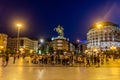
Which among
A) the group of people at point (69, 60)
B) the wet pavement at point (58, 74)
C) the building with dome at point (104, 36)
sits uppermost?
the building with dome at point (104, 36)

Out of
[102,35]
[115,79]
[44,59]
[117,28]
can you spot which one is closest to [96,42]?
[102,35]

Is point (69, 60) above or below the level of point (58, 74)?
above

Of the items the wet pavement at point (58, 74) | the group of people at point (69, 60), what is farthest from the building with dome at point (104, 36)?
the wet pavement at point (58, 74)

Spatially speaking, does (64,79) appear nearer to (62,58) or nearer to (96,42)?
(62,58)

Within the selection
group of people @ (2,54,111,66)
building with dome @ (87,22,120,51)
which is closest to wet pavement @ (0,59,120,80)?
group of people @ (2,54,111,66)

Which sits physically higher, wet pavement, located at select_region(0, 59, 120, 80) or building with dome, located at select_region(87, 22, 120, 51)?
building with dome, located at select_region(87, 22, 120, 51)

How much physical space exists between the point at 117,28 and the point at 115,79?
17259cm

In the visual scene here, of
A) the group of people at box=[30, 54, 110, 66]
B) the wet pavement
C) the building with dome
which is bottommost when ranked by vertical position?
the wet pavement

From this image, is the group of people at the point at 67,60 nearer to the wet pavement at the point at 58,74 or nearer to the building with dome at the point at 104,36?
the wet pavement at the point at 58,74

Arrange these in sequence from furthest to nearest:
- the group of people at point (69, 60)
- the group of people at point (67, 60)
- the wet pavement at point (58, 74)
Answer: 1. the group of people at point (69, 60)
2. the group of people at point (67, 60)
3. the wet pavement at point (58, 74)

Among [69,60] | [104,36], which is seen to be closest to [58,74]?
[69,60]

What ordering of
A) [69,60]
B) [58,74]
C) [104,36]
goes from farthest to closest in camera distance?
[104,36] < [69,60] < [58,74]

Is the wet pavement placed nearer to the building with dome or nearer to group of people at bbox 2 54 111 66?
group of people at bbox 2 54 111 66

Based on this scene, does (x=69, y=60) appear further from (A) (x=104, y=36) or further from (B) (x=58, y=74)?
(A) (x=104, y=36)
